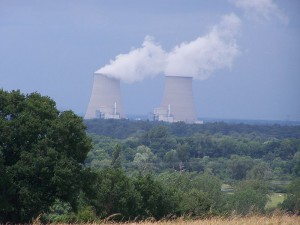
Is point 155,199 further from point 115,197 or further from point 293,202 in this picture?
point 293,202

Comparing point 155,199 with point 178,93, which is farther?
point 178,93

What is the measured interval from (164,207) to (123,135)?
303 feet

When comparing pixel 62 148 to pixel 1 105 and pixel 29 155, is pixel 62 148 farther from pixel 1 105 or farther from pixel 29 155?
pixel 1 105

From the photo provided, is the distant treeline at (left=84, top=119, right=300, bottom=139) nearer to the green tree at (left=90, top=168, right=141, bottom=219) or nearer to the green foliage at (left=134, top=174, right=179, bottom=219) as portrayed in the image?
the green foliage at (left=134, top=174, right=179, bottom=219)

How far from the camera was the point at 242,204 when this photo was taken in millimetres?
36688

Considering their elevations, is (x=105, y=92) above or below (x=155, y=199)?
above

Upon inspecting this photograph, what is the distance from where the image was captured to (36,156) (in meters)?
18.4

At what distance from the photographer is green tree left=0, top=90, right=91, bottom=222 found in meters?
18.0

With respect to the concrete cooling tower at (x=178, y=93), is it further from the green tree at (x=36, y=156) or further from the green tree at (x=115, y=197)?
the green tree at (x=36, y=156)

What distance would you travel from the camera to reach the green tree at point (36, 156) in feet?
58.9

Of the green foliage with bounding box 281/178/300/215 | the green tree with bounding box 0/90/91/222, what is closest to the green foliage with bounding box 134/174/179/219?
the green foliage with bounding box 281/178/300/215

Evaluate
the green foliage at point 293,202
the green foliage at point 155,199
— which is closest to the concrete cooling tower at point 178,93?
the green foliage at point 293,202

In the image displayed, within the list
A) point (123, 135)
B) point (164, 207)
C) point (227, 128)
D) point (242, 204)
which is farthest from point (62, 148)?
point (227, 128)

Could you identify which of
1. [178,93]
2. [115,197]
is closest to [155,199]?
[115,197]
